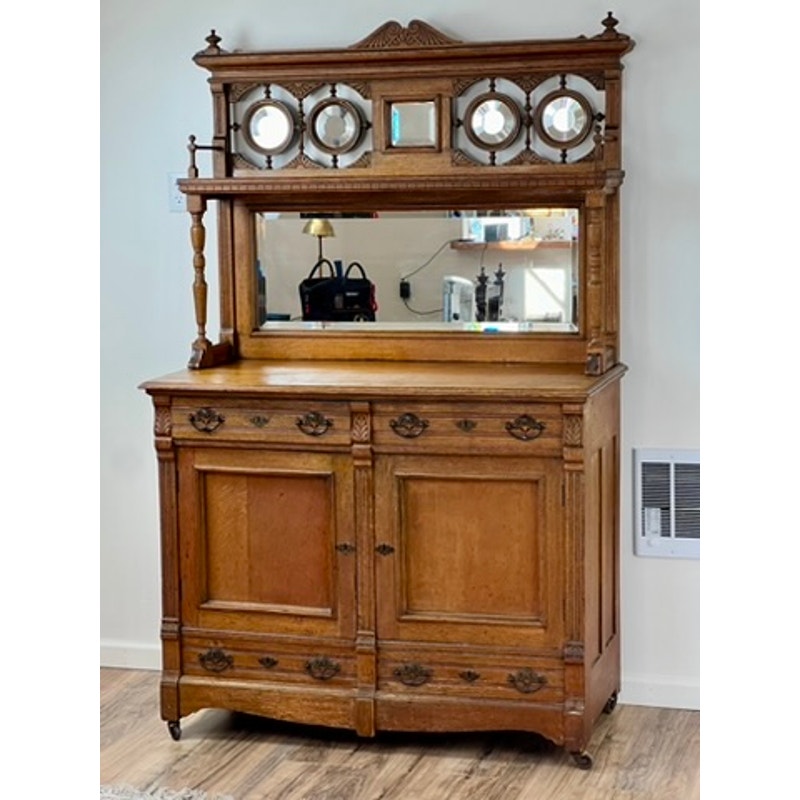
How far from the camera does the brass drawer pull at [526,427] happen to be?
123 inches

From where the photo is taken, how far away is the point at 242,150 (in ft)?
12.6

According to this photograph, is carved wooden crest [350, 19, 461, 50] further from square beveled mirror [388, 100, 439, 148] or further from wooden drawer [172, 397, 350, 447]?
wooden drawer [172, 397, 350, 447]

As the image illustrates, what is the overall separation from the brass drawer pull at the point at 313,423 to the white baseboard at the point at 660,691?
3.77 ft

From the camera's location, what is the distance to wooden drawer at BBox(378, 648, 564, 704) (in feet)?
10.6

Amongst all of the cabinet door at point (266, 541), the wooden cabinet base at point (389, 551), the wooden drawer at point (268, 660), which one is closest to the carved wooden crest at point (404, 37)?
the wooden cabinet base at point (389, 551)

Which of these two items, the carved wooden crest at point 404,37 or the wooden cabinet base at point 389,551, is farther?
the carved wooden crest at point 404,37

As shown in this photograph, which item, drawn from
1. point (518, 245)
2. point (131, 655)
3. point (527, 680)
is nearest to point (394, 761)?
point (527, 680)

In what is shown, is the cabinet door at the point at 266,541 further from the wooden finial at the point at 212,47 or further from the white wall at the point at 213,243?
the wooden finial at the point at 212,47

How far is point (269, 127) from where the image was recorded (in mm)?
3803

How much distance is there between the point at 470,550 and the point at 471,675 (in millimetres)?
304

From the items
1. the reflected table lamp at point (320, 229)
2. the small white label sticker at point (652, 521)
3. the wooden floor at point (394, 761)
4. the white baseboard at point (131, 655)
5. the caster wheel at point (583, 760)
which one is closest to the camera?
the wooden floor at point (394, 761)
